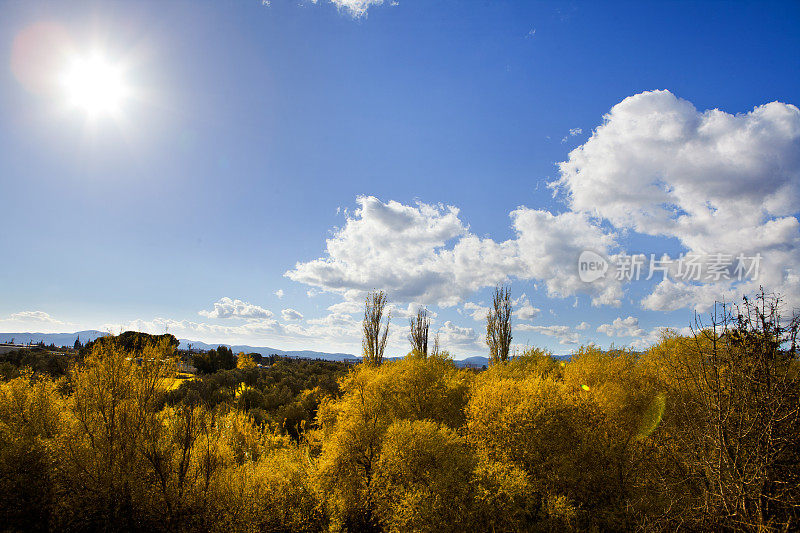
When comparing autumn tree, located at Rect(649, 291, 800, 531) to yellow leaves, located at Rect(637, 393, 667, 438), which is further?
yellow leaves, located at Rect(637, 393, 667, 438)

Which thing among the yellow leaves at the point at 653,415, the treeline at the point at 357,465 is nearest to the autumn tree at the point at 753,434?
the treeline at the point at 357,465

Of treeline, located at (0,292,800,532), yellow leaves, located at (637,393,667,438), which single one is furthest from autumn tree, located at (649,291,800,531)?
yellow leaves, located at (637,393,667,438)

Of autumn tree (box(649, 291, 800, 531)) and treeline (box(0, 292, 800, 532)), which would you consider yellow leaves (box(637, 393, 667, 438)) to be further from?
autumn tree (box(649, 291, 800, 531))

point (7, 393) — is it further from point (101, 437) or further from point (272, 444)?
point (272, 444)

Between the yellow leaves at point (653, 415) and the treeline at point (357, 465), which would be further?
the yellow leaves at point (653, 415)

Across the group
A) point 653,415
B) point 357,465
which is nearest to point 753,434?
point 653,415

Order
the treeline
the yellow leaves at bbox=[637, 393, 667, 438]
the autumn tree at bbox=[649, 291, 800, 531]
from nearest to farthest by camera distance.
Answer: the autumn tree at bbox=[649, 291, 800, 531]
the treeline
the yellow leaves at bbox=[637, 393, 667, 438]

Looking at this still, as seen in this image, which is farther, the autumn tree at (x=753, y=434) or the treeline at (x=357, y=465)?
the treeline at (x=357, y=465)

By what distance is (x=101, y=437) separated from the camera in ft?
52.4

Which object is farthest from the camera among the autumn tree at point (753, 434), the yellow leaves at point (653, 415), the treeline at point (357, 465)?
the yellow leaves at point (653, 415)

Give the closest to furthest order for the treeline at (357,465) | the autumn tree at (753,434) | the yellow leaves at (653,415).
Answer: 1. the autumn tree at (753,434)
2. the treeline at (357,465)
3. the yellow leaves at (653,415)

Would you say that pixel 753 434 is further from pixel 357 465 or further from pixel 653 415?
pixel 357 465

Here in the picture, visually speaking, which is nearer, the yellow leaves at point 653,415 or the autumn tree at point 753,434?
the autumn tree at point 753,434

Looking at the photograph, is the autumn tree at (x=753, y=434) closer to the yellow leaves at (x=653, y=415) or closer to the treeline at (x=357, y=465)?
the treeline at (x=357, y=465)
